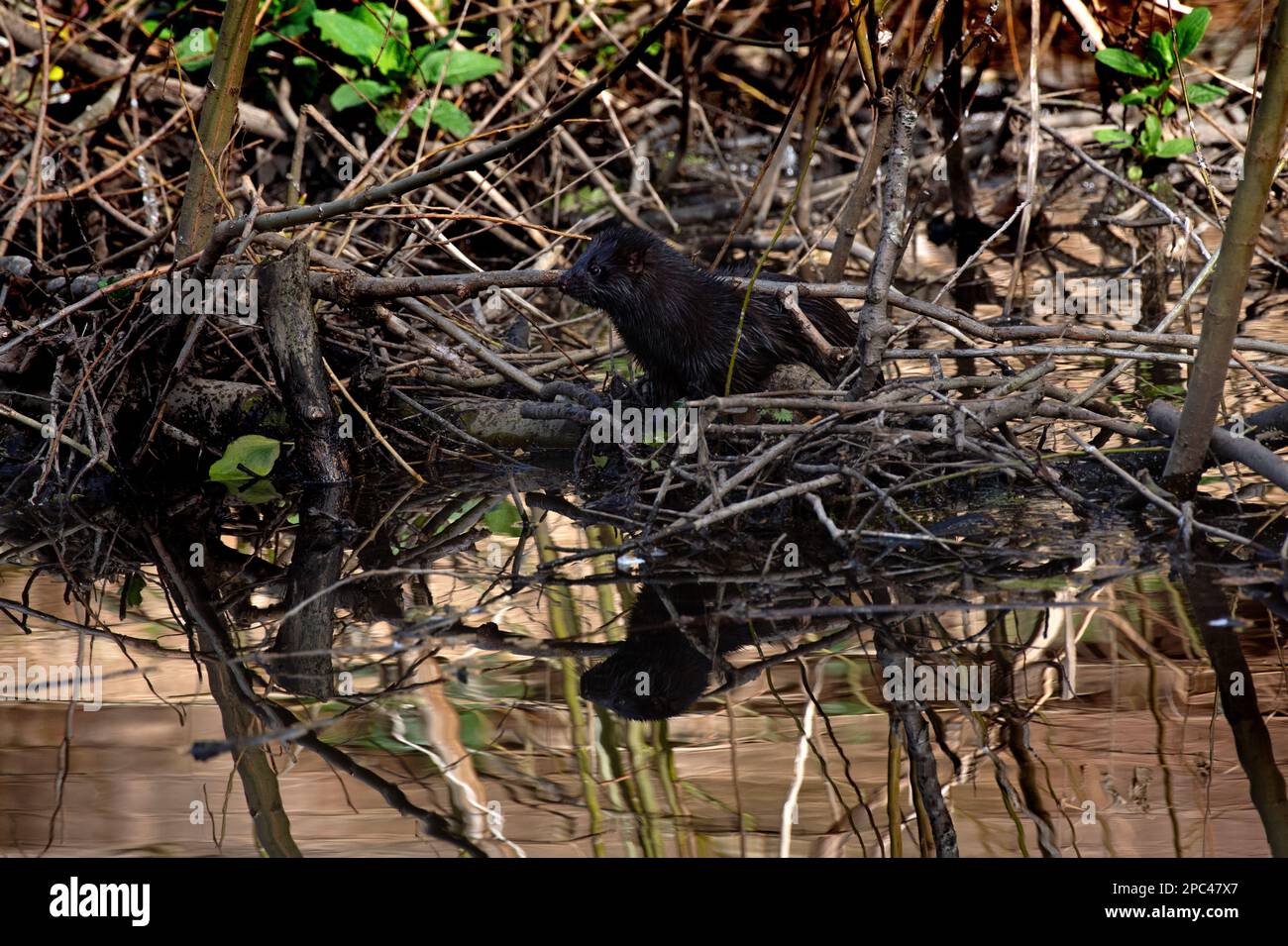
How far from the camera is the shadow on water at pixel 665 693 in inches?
95.7

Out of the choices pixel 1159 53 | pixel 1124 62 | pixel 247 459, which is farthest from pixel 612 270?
pixel 1159 53

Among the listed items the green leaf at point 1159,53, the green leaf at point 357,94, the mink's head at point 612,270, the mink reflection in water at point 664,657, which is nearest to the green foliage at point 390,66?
the green leaf at point 357,94

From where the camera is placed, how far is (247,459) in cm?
480

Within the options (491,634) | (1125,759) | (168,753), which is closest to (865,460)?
(491,634)

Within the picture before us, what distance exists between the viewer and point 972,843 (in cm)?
233

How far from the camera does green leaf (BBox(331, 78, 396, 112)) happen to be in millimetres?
7551

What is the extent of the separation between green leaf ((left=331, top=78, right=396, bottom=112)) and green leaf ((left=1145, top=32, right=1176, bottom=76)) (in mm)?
3951

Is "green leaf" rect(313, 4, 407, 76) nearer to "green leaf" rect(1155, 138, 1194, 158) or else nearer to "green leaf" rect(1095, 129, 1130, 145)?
"green leaf" rect(1095, 129, 1130, 145)

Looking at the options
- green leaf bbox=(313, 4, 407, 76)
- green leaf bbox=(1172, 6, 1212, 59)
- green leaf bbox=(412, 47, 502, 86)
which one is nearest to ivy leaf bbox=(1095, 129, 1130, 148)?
green leaf bbox=(1172, 6, 1212, 59)

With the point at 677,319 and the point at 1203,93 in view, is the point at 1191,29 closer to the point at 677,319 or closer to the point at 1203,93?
the point at 1203,93

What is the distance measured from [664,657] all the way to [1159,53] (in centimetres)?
439

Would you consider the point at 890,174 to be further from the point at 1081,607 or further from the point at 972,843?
the point at 972,843

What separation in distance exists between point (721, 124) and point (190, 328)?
19.6 ft

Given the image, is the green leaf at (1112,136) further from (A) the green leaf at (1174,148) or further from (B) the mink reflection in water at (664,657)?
(B) the mink reflection in water at (664,657)
